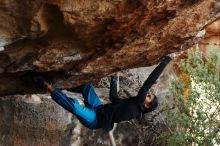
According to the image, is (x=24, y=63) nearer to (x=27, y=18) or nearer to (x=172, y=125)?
(x=27, y=18)

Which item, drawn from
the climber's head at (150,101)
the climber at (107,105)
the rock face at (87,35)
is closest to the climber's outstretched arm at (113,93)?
the climber at (107,105)

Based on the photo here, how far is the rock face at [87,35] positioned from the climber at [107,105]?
0.22 meters

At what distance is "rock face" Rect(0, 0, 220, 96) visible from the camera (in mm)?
4059

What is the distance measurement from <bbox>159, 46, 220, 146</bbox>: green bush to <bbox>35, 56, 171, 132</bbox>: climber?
272cm

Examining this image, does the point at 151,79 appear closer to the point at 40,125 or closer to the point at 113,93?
the point at 113,93

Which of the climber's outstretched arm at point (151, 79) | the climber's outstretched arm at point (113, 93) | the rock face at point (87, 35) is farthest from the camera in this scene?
the climber's outstretched arm at point (113, 93)

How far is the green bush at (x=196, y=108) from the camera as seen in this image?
8484 millimetres

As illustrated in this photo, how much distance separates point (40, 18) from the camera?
4.11m

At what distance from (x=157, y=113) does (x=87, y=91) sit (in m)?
3.11

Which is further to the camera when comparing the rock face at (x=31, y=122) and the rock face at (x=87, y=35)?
the rock face at (x=31, y=122)

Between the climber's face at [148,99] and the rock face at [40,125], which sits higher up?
the climber's face at [148,99]

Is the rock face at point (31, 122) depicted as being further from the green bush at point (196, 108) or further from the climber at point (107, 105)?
the green bush at point (196, 108)

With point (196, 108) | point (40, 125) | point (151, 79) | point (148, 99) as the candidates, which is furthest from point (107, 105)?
point (196, 108)

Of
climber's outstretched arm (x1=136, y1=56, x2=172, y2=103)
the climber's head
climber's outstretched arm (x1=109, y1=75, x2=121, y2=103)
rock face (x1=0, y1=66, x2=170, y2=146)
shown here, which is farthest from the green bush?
climber's outstretched arm (x1=136, y1=56, x2=172, y2=103)
